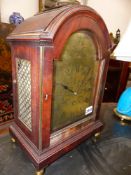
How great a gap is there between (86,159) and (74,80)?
0.33m

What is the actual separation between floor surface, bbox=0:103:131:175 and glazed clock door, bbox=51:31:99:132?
145 mm

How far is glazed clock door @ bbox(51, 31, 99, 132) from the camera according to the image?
1.67ft

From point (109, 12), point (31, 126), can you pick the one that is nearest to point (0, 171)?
point (31, 126)

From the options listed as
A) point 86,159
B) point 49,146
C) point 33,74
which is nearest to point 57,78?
point 33,74

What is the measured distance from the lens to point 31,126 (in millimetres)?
546

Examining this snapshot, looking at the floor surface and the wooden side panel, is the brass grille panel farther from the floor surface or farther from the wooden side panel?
the floor surface

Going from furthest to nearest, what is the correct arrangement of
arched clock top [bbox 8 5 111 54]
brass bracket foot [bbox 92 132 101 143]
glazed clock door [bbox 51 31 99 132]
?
brass bracket foot [bbox 92 132 101 143] < glazed clock door [bbox 51 31 99 132] < arched clock top [bbox 8 5 111 54]

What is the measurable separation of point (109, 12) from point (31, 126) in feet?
7.66

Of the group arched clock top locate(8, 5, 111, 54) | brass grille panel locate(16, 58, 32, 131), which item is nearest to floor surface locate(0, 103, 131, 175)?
brass grille panel locate(16, 58, 32, 131)

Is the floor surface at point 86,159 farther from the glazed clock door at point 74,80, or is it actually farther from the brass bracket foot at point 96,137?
the glazed clock door at point 74,80

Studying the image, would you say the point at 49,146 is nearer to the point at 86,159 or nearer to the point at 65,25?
the point at 86,159

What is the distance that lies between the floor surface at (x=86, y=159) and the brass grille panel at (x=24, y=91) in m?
0.14

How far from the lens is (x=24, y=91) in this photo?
560 millimetres

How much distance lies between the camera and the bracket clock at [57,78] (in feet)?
1.43
